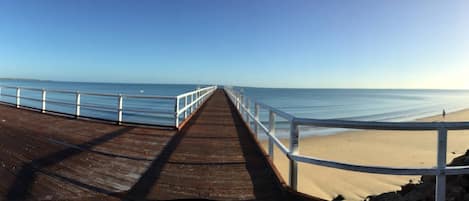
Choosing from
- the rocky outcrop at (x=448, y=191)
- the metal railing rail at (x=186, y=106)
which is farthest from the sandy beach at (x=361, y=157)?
the metal railing rail at (x=186, y=106)

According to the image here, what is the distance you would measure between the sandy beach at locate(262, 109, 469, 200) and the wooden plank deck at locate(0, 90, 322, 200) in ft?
11.5

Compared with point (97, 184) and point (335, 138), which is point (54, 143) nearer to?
point (97, 184)

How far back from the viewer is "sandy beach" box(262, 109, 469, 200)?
9.23 meters

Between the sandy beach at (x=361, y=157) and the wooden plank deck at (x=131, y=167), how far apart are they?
350 centimetres

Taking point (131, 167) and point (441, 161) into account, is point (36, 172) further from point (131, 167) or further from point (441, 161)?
point (441, 161)

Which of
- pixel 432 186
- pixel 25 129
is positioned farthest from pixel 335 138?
pixel 25 129

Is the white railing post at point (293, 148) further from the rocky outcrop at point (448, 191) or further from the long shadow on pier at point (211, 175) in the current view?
the rocky outcrop at point (448, 191)

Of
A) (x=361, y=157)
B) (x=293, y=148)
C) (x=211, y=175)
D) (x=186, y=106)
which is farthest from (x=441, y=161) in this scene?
(x=361, y=157)

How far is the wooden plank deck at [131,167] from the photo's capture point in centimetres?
366

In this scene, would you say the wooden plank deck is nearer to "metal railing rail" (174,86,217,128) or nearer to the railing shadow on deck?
the railing shadow on deck

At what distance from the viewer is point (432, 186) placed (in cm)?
536

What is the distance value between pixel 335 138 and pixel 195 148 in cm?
1410

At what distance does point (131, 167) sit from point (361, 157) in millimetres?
11837

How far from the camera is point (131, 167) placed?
4781 millimetres
